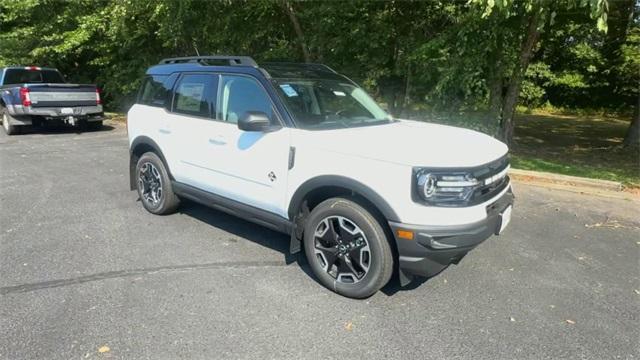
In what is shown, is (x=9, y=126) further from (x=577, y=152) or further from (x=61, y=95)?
(x=577, y=152)

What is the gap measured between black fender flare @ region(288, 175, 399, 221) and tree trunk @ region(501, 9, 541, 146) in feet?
20.4

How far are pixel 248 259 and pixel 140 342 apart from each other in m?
1.40

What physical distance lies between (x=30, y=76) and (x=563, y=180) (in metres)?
13.9

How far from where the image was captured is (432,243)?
10.1 feet

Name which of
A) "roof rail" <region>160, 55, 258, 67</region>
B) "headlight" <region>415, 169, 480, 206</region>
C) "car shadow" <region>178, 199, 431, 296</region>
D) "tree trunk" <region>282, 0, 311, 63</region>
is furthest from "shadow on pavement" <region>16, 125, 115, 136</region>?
"headlight" <region>415, 169, 480, 206</region>

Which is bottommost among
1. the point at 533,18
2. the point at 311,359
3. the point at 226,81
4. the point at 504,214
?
the point at 311,359

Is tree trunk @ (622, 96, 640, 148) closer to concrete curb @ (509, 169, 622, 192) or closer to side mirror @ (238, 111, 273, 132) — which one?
concrete curb @ (509, 169, 622, 192)

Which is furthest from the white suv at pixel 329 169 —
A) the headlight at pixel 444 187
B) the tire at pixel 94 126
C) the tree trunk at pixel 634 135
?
the tire at pixel 94 126

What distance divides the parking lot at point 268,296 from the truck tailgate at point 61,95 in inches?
275

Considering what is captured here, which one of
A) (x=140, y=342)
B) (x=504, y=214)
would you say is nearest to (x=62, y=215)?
(x=140, y=342)

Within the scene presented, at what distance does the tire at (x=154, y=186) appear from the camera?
5.06 metres

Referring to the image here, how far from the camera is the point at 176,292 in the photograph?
11.6 feet

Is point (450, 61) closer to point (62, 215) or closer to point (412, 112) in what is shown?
point (412, 112)

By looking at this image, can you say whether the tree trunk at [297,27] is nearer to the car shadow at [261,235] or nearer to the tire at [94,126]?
the car shadow at [261,235]
